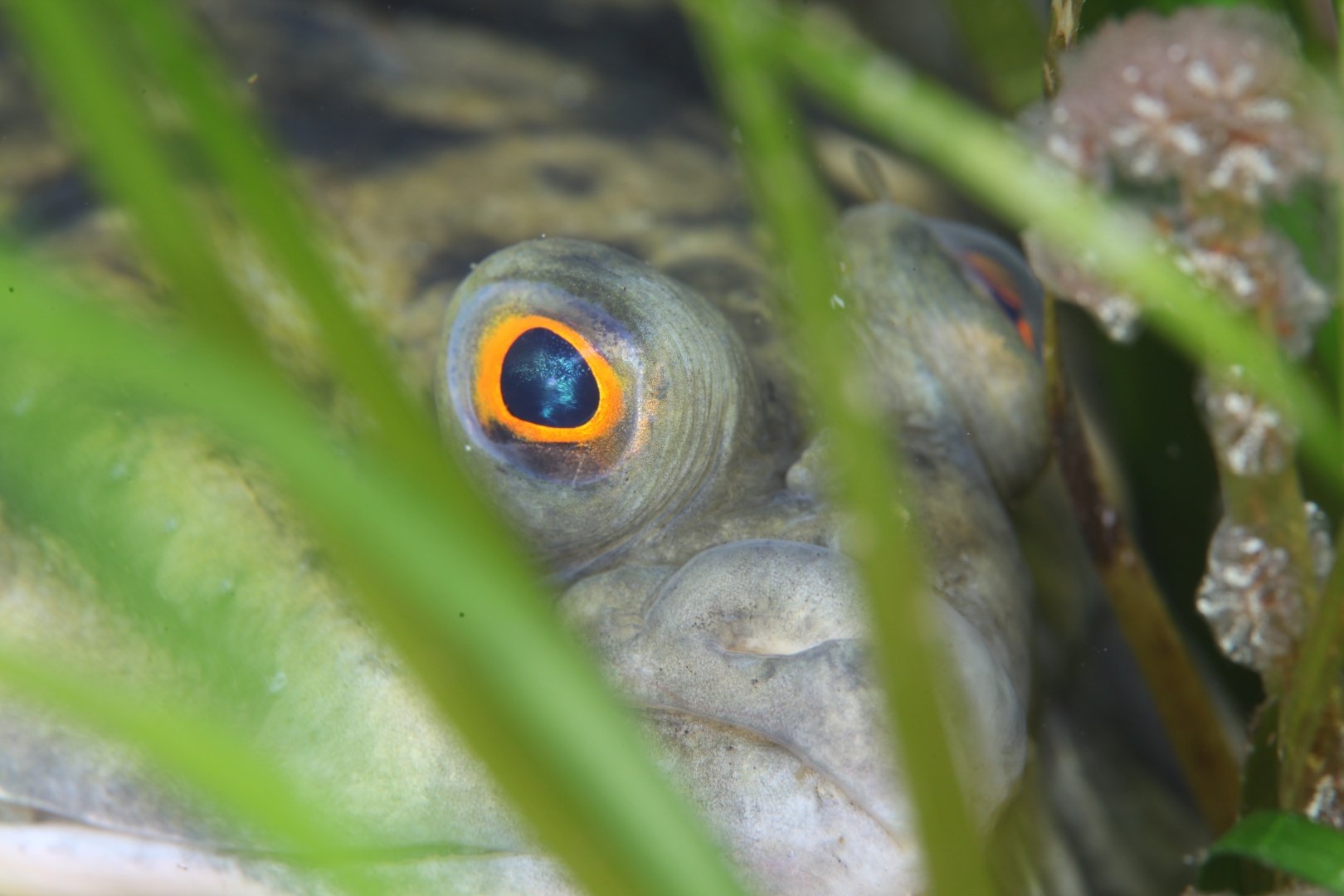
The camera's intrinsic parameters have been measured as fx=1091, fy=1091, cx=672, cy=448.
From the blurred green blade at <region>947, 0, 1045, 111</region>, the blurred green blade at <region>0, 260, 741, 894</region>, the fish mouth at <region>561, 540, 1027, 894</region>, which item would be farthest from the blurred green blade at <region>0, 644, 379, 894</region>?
the blurred green blade at <region>947, 0, 1045, 111</region>

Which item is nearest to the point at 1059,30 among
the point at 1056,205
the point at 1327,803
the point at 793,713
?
the point at 1056,205

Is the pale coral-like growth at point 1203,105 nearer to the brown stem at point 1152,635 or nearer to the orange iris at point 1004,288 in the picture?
the brown stem at point 1152,635

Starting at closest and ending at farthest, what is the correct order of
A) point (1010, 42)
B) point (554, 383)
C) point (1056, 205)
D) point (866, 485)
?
1. point (866, 485)
2. point (1056, 205)
3. point (554, 383)
4. point (1010, 42)

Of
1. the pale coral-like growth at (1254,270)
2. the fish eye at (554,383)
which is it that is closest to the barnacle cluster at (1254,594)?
the pale coral-like growth at (1254,270)

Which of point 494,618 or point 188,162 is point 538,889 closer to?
point 494,618

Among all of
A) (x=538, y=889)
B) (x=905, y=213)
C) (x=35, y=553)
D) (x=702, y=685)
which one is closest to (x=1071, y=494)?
(x=905, y=213)

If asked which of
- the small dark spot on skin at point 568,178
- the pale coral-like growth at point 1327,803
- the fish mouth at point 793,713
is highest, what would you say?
the small dark spot on skin at point 568,178

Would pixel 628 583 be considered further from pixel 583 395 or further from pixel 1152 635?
pixel 1152 635
